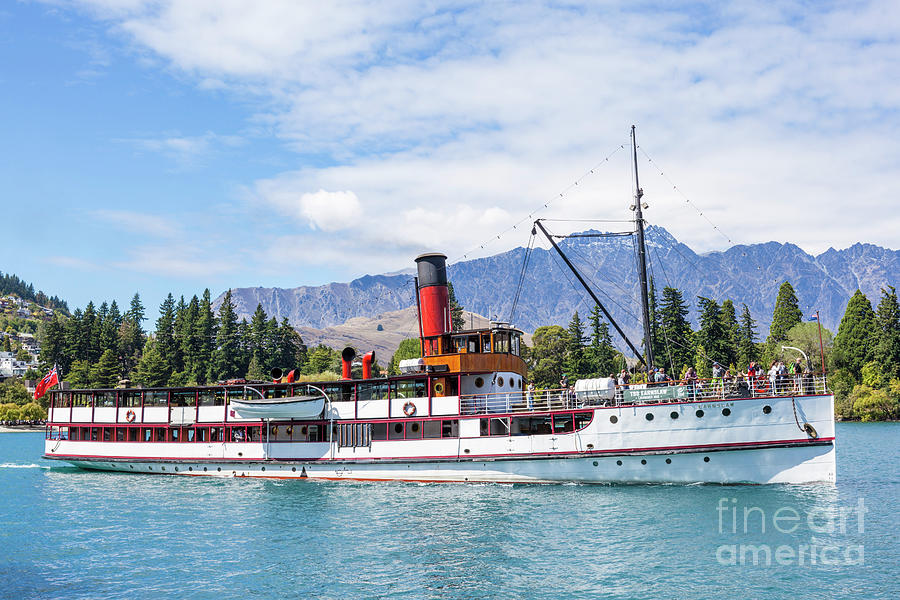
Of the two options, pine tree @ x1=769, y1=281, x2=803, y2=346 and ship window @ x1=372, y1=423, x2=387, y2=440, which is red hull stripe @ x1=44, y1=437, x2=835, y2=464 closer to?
ship window @ x1=372, y1=423, x2=387, y2=440

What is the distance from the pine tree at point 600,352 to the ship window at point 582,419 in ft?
197

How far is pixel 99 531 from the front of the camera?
26.1 metres

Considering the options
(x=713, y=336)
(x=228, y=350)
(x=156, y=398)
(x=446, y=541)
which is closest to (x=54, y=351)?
(x=228, y=350)

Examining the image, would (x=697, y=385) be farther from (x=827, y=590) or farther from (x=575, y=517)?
(x=827, y=590)

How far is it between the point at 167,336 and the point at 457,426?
89.3 m

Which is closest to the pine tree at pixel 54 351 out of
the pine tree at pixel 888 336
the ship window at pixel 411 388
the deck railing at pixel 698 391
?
the ship window at pixel 411 388

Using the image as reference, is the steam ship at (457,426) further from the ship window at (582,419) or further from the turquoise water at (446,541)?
the turquoise water at (446,541)

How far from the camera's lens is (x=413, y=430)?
35.3 meters

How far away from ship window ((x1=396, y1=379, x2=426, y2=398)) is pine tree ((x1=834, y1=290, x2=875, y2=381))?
72503 millimetres

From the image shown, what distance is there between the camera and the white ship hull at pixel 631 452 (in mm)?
29297

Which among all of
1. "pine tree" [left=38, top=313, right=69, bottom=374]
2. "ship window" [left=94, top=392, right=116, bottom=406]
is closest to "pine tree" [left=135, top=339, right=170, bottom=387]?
"pine tree" [left=38, top=313, right=69, bottom=374]

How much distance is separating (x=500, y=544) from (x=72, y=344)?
11236 cm

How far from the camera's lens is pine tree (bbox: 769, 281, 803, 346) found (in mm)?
99562

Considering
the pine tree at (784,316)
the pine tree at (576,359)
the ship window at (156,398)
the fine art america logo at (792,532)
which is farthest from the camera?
the pine tree at (784,316)
